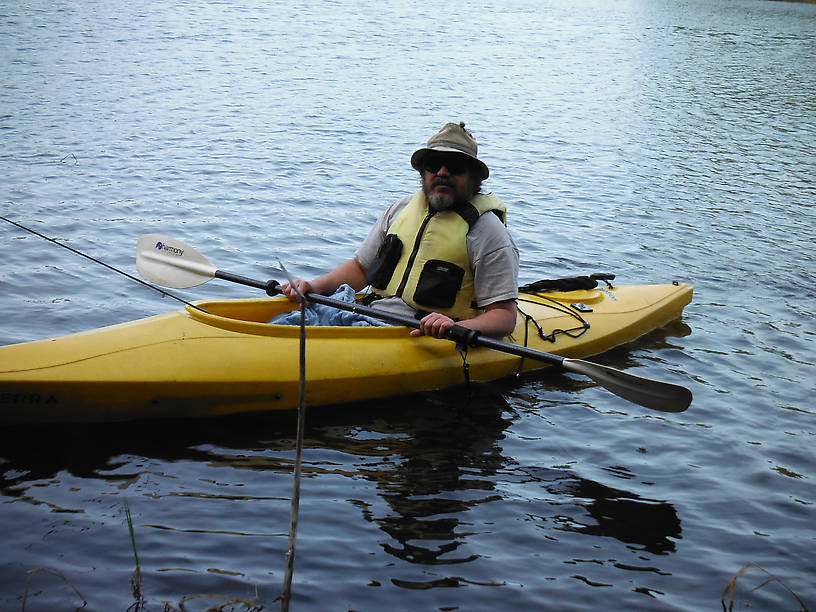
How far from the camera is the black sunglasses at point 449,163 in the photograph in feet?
15.1

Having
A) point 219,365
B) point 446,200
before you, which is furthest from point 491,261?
point 219,365

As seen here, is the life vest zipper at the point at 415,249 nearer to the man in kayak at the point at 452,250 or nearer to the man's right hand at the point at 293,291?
the man in kayak at the point at 452,250

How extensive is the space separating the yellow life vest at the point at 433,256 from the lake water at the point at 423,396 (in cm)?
57

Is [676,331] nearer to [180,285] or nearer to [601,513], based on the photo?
[601,513]

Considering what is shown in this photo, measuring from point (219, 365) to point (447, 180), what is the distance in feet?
4.87

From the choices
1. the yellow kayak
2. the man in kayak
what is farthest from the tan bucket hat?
the yellow kayak

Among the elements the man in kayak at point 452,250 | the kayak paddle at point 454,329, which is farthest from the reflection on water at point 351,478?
the man in kayak at point 452,250

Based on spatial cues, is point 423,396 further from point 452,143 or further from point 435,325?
point 452,143

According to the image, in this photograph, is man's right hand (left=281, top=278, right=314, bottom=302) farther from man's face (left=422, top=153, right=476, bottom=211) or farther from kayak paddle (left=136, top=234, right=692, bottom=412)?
man's face (left=422, top=153, right=476, bottom=211)

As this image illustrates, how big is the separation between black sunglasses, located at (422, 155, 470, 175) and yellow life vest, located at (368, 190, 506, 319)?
20 cm

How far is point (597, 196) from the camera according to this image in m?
9.95

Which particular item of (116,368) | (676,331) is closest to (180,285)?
(116,368)

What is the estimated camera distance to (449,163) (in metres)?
4.64

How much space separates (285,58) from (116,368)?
535 inches
